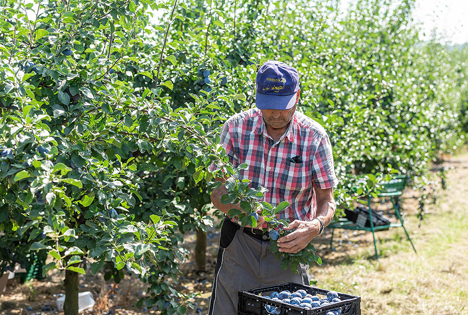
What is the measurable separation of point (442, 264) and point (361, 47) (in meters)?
2.71

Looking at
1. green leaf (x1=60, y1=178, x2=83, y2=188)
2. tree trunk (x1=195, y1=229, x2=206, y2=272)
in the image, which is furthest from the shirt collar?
tree trunk (x1=195, y1=229, x2=206, y2=272)

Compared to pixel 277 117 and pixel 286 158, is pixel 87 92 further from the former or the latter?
pixel 286 158

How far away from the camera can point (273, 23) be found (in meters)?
4.62

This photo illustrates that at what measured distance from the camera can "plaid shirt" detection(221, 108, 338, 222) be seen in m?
2.46

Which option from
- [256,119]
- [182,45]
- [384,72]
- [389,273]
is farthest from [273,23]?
[389,273]

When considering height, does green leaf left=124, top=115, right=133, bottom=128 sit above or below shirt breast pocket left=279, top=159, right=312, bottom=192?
above

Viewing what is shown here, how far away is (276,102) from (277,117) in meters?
0.10

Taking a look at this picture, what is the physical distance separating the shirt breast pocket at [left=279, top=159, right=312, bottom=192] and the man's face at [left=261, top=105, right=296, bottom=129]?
0.64 ft

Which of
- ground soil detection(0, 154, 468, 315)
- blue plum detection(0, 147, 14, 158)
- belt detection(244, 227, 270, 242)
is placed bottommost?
ground soil detection(0, 154, 468, 315)

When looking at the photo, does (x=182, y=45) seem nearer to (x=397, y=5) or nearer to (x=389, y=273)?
(x=389, y=273)

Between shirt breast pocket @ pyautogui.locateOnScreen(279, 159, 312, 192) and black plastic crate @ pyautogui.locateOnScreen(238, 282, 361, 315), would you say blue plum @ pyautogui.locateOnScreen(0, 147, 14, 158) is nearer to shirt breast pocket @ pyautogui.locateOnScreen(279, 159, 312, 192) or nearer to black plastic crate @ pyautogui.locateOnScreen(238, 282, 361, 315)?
black plastic crate @ pyautogui.locateOnScreen(238, 282, 361, 315)

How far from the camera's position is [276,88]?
2309mm

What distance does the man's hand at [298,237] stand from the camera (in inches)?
86.6

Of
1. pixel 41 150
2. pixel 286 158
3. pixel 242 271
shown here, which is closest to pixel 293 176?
pixel 286 158
